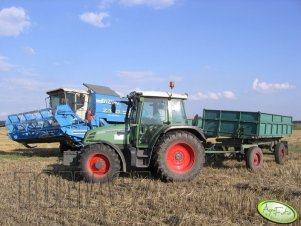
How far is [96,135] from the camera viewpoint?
29.2 ft

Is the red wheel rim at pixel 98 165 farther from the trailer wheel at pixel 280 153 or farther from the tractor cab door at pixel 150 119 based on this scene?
the trailer wheel at pixel 280 153

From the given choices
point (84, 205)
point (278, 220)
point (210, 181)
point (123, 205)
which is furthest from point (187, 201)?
point (278, 220)

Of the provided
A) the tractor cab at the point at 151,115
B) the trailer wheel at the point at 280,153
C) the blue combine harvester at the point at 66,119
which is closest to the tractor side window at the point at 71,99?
the blue combine harvester at the point at 66,119

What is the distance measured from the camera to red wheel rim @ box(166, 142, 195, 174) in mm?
8718

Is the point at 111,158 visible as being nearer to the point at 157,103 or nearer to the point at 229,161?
A: the point at 157,103

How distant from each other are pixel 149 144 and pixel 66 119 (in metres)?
5.94

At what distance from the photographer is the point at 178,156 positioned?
28.8 ft

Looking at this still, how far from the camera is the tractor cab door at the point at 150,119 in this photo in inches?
345

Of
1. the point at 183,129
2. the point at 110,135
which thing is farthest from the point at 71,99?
the point at 183,129

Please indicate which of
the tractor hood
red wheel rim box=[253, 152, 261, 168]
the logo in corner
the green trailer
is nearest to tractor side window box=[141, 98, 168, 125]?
the tractor hood

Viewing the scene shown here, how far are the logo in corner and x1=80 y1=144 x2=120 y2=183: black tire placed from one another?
15.8ft

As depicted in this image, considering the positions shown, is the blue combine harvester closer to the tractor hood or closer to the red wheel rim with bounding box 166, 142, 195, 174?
the tractor hood

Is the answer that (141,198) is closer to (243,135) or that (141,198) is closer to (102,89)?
(243,135)

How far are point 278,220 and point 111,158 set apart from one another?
5162 mm
